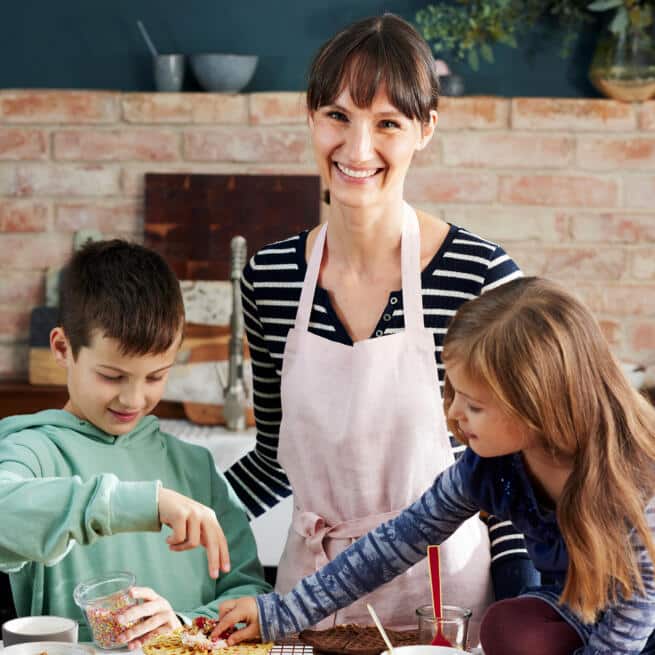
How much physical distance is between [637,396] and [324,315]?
0.50 meters

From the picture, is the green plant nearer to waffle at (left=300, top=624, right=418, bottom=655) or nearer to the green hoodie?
the green hoodie

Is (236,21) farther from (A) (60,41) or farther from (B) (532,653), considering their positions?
(B) (532,653)

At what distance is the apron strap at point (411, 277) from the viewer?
4.81 ft

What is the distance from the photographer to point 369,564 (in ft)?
4.10

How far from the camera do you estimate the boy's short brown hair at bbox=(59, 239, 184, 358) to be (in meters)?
1.42

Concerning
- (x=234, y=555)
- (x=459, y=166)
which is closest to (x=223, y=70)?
(x=459, y=166)

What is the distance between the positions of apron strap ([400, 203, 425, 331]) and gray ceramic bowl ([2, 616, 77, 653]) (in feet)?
1.94

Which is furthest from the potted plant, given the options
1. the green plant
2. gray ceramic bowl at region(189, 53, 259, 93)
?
gray ceramic bowl at region(189, 53, 259, 93)

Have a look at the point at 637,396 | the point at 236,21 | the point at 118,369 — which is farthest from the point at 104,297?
the point at 236,21

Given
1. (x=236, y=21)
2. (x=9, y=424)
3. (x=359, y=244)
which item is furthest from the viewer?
(x=236, y=21)

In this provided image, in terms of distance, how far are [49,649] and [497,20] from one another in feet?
7.76

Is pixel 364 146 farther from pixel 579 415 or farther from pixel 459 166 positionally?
pixel 459 166

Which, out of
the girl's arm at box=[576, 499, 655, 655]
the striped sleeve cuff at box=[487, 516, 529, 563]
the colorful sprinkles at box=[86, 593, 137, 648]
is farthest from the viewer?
the striped sleeve cuff at box=[487, 516, 529, 563]

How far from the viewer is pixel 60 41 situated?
3.21m
